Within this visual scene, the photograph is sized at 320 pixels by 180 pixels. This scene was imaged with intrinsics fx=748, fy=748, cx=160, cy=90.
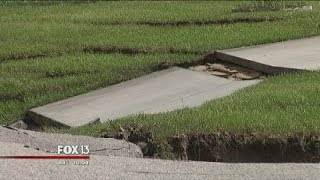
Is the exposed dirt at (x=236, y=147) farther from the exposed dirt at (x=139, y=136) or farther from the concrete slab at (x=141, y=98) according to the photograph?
the concrete slab at (x=141, y=98)

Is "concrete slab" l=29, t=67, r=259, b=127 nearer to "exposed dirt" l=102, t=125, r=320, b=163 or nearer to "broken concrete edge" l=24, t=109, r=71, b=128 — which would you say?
"broken concrete edge" l=24, t=109, r=71, b=128

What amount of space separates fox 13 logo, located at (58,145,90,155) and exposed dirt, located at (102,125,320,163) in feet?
1.74

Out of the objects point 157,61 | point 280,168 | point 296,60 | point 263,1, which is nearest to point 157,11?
point 263,1

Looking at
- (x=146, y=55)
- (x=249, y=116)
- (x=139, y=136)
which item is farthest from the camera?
(x=146, y=55)

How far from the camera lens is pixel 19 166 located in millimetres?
5059

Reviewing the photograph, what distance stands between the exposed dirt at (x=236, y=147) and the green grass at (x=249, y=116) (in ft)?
0.21

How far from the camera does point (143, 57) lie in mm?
9141

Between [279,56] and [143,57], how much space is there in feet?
5.43

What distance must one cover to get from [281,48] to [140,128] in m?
3.55

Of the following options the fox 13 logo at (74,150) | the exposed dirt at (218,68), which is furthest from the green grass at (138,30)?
the fox 13 logo at (74,150)

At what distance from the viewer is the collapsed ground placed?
6.16 metres

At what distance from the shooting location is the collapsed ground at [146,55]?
616 cm

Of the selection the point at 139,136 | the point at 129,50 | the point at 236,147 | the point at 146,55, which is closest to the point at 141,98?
the point at 146,55

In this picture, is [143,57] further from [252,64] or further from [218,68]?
[252,64]
